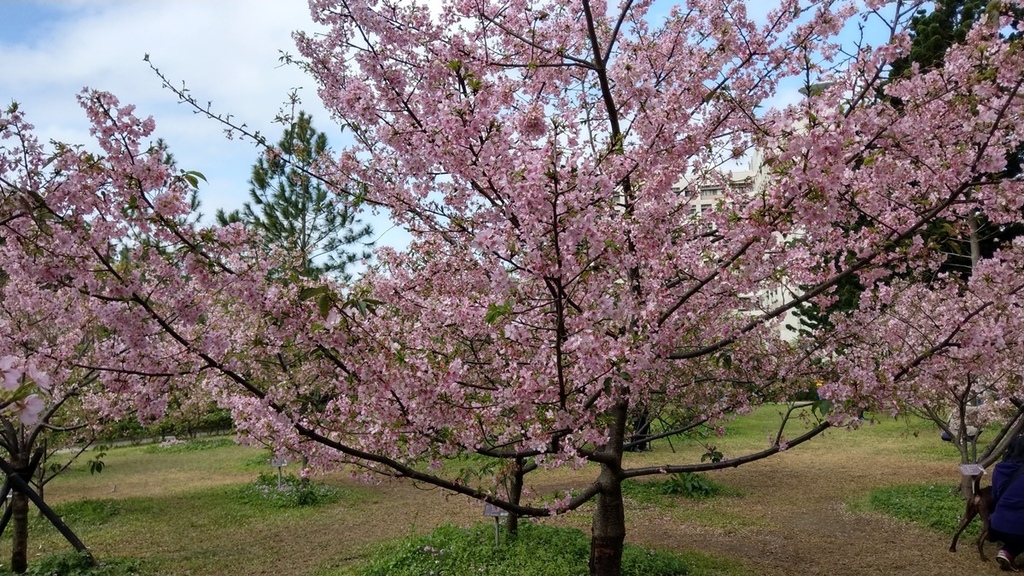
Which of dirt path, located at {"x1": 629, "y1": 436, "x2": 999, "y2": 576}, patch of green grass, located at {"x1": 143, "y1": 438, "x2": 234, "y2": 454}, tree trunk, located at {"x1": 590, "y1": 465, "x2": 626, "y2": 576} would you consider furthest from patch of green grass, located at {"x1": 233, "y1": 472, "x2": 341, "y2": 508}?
patch of green grass, located at {"x1": 143, "y1": 438, "x2": 234, "y2": 454}

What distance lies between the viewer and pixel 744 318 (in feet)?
19.4

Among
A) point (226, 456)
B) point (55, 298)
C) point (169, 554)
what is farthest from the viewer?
point (226, 456)

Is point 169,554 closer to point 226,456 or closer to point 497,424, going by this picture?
point 497,424

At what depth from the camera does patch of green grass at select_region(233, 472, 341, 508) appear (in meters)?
9.88

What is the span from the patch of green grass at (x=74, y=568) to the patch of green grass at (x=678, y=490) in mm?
6362

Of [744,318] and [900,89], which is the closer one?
[900,89]

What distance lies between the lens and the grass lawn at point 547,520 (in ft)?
21.8

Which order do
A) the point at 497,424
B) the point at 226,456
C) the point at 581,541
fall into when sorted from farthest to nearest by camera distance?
the point at 226,456 → the point at 581,541 → the point at 497,424

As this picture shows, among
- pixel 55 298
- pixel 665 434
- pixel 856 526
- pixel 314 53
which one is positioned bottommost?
pixel 856 526

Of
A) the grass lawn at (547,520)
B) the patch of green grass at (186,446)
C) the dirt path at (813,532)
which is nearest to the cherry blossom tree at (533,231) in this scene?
the grass lawn at (547,520)

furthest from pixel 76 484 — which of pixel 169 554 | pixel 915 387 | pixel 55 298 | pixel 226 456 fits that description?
pixel 915 387

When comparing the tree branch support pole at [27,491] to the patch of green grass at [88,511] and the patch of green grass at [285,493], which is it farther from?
the patch of green grass at [285,493]

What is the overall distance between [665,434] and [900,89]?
2677mm

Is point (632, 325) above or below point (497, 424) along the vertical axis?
above
